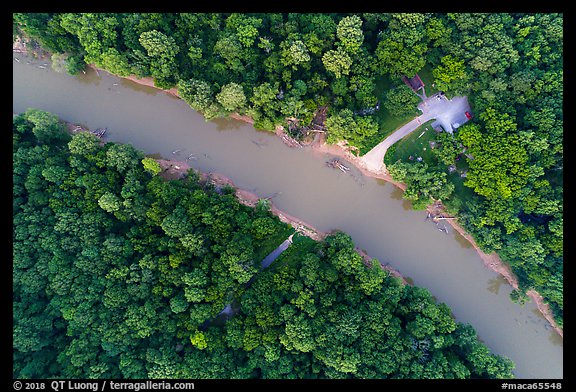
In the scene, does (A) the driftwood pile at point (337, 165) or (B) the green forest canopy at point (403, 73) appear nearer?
(B) the green forest canopy at point (403, 73)

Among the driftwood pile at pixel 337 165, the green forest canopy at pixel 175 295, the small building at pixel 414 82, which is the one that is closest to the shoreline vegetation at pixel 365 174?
the driftwood pile at pixel 337 165

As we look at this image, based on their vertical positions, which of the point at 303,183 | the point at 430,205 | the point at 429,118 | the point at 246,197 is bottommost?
the point at 246,197

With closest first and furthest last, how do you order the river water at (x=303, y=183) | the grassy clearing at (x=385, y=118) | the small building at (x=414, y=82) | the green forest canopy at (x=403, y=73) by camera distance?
the green forest canopy at (x=403, y=73) → the river water at (x=303, y=183) → the grassy clearing at (x=385, y=118) → the small building at (x=414, y=82)

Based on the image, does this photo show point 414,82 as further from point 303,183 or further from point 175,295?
point 175,295

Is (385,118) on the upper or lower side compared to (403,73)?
lower

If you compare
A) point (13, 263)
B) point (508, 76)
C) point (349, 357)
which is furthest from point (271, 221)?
point (508, 76)

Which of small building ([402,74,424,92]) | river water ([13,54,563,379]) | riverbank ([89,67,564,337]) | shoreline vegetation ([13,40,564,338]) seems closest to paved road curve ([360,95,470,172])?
riverbank ([89,67,564,337])

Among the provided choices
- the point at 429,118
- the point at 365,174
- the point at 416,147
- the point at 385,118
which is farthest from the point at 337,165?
the point at 429,118

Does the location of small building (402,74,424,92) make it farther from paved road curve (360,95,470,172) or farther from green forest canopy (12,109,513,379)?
green forest canopy (12,109,513,379)

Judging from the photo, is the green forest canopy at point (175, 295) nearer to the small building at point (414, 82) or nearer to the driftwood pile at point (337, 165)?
the driftwood pile at point (337, 165)
